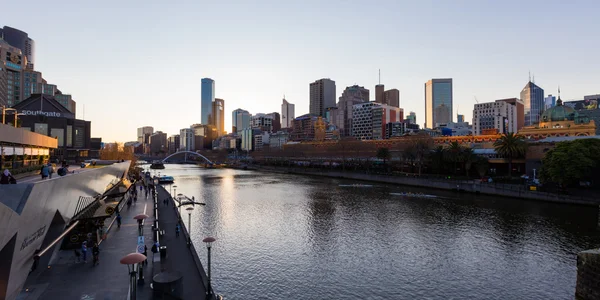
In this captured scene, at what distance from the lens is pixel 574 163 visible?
47.5 metres

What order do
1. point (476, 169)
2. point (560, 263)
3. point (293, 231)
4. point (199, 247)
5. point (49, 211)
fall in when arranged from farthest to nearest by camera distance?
point (476, 169) < point (293, 231) < point (199, 247) < point (560, 263) < point (49, 211)

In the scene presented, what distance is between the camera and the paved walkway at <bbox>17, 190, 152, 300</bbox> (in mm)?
15500

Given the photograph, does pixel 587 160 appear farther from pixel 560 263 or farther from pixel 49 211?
pixel 49 211

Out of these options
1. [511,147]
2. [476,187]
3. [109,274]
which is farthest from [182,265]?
[511,147]

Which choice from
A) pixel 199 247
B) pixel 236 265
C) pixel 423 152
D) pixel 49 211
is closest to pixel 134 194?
pixel 199 247

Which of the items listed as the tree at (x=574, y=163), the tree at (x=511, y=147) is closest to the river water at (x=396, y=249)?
the tree at (x=574, y=163)

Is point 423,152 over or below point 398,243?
over

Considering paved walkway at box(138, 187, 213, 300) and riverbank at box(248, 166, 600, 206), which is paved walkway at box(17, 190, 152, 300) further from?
riverbank at box(248, 166, 600, 206)

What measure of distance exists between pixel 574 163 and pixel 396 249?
37688mm

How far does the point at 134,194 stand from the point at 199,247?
28.5 meters

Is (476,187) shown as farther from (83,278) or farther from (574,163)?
(83,278)

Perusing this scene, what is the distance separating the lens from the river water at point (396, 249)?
20562mm

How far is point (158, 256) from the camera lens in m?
20.9

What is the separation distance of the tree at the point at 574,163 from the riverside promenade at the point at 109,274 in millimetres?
53143
